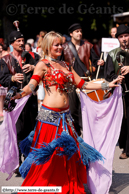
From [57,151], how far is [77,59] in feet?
9.53

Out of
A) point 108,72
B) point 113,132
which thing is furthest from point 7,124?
point 108,72

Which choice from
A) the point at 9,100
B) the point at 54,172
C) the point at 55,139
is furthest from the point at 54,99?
the point at 54,172

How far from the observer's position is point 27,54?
17.3ft

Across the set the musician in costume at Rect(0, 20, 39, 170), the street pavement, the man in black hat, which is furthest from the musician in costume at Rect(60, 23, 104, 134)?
the street pavement

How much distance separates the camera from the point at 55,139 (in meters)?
3.89

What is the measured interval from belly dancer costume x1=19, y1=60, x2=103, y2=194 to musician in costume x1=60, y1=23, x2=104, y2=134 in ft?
7.31

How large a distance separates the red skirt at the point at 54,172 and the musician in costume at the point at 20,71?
1.20 metres

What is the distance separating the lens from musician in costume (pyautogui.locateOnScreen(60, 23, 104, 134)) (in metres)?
6.27

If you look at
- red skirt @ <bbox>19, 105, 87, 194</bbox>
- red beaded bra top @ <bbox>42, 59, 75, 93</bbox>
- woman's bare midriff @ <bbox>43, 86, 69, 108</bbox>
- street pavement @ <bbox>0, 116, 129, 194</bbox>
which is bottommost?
street pavement @ <bbox>0, 116, 129, 194</bbox>

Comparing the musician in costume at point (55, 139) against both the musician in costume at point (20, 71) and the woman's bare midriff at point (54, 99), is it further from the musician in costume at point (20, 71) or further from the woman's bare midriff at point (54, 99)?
the musician in costume at point (20, 71)

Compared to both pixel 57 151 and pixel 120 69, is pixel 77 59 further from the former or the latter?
pixel 57 151

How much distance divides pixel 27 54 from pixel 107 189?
244 cm

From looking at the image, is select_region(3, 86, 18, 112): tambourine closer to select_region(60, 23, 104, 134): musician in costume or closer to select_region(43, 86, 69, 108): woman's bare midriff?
select_region(43, 86, 69, 108): woman's bare midriff

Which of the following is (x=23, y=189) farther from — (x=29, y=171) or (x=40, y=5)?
(x=40, y=5)
